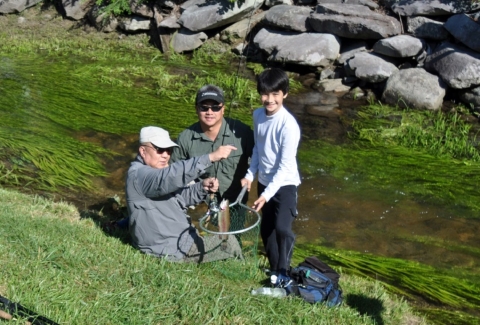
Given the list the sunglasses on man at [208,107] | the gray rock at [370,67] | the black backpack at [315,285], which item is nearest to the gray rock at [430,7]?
the gray rock at [370,67]

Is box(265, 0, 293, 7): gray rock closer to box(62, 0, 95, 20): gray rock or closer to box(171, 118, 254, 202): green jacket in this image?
box(62, 0, 95, 20): gray rock

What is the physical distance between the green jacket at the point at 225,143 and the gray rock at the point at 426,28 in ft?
20.5

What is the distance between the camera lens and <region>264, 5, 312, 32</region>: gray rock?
37.6 ft

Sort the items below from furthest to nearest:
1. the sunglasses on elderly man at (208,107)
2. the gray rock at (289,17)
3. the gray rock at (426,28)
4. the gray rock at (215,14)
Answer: the gray rock at (215,14) → the gray rock at (289,17) → the gray rock at (426,28) → the sunglasses on elderly man at (208,107)

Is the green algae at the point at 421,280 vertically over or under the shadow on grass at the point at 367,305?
under

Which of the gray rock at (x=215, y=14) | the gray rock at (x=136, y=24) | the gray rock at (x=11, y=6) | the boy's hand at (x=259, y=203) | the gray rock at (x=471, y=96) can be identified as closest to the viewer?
the boy's hand at (x=259, y=203)

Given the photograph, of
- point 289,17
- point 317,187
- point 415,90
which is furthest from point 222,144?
point 289,17

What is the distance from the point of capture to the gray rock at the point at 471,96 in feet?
31.2

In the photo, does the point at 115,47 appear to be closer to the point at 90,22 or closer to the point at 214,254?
the point at 90,22

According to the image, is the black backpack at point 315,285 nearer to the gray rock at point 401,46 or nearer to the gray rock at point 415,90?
the gray rock at point 415,90

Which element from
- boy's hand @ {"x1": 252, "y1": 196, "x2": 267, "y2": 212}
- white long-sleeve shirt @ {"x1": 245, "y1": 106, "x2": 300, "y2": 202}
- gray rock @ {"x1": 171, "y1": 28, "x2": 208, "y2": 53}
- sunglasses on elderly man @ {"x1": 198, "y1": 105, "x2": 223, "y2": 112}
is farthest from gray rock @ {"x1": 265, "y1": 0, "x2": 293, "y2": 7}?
boy's hand @ {"x1": 252, "y1": 196, "x2": 267, "y2": 212}

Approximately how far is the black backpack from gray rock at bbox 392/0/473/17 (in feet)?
23.3

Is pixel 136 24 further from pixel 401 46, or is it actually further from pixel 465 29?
pixel 465 29

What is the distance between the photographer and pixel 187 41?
12.2 m
